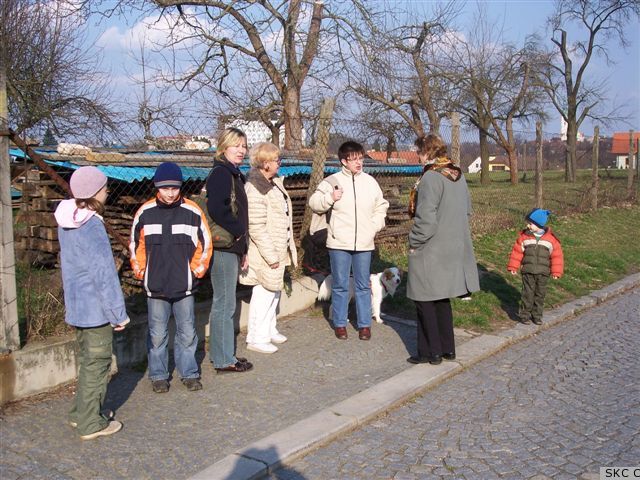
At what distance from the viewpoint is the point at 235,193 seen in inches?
199

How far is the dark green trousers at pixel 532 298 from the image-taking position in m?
6.88

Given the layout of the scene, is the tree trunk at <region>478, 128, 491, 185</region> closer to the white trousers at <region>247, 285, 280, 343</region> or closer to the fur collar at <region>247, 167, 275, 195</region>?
the white trousers at <region>247, 285, 280, 343</region>

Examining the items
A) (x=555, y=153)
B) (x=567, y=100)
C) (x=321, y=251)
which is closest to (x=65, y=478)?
(x=321, y=251)

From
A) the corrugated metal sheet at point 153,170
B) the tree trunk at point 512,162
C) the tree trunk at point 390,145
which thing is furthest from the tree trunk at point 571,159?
the corrugated metal sheet at point 153,170

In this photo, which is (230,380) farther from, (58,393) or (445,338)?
(445,338)

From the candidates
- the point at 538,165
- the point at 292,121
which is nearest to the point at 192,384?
the point at 292,121

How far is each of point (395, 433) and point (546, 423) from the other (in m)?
1.05

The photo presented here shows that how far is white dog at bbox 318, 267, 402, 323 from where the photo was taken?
22.4 ft

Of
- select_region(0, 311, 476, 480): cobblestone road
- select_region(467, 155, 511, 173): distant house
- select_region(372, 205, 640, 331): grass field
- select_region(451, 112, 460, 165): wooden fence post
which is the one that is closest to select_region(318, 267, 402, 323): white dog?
select_region(372, 205, 640, 331): grass field

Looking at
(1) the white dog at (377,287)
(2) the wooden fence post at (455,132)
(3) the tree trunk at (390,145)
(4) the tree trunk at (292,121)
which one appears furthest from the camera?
(3) the tree trunk at (390,145)

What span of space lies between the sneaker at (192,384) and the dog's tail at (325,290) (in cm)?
257

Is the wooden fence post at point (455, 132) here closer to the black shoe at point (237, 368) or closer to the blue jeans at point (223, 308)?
the blue jeans at point (223, 308)

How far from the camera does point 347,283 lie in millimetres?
6156

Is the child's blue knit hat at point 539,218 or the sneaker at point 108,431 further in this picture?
the child's blue knit hat at point 539,218
